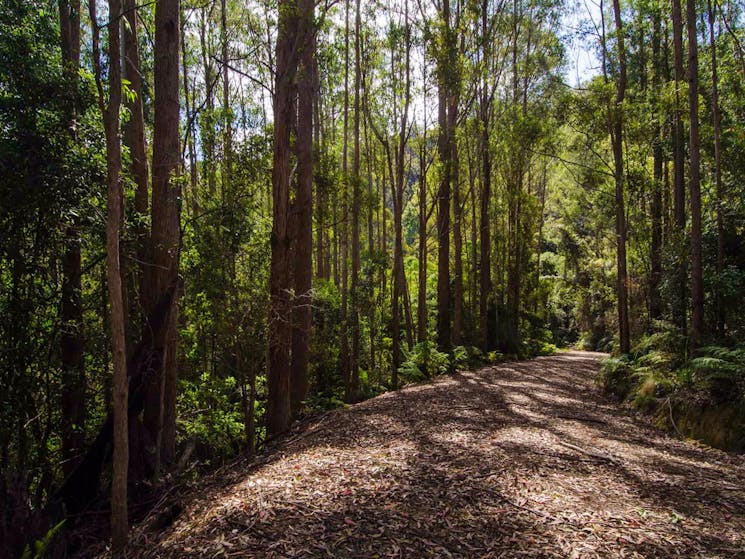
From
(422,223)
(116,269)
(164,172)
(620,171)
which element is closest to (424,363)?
(422,223)

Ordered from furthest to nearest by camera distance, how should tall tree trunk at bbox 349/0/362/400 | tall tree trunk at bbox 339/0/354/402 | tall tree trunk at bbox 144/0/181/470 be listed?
1. tall tree trunk at bbox 349/0/362/400
2. tall tree trunk at bbox 339/0/354/402
3. tall tree trunk at bbox 144/0/181/470

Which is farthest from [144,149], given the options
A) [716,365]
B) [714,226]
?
[714,226]

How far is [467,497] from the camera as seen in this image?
11.6 feet

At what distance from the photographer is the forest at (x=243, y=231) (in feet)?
16.2

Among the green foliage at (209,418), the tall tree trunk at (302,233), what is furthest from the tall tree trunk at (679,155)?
the green foliage at (209,418)

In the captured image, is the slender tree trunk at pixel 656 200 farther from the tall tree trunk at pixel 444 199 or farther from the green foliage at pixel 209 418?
the green foliage at pixel 209 418

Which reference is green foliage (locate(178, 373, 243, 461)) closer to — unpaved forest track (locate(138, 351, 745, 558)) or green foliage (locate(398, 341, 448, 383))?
unpaved forest track (locate(138, 351, 745, 558))

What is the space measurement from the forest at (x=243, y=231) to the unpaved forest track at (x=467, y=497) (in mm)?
338

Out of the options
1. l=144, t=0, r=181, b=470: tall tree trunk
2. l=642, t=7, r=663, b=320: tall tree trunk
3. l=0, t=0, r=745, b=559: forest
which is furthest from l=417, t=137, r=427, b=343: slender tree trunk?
l=144, t=0, r=181, b=470: tall tree trunk

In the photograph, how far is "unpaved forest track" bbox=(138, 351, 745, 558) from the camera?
291cm

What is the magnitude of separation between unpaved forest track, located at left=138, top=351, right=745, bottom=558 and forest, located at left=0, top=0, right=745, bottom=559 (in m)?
0.34

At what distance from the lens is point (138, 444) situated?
5.44m

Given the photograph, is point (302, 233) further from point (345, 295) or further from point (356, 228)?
point (356, 228)

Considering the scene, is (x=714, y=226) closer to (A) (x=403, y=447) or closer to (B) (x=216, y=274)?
(A) (x=403, y=447)
